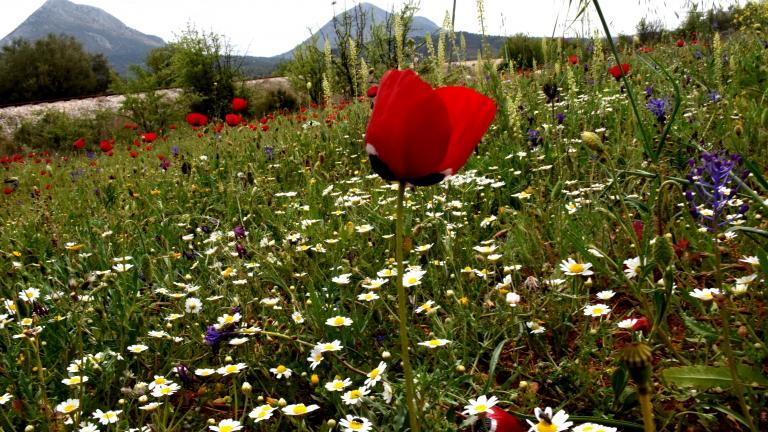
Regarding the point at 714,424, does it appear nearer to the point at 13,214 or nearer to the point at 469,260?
the point at 469,260

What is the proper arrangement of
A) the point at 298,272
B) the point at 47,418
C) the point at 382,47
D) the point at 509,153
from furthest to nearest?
the point at 382,47 < the point at 509,153 < the point at 298,272 < the point at 47,418

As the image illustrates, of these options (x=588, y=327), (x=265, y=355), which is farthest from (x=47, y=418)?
(x=588, y=327)

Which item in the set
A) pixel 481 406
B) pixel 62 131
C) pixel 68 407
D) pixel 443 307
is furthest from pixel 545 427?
pixel 62 131

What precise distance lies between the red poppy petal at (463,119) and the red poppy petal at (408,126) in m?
0.02

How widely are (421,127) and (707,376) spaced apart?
80cm

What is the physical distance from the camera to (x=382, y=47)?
849 centimetres

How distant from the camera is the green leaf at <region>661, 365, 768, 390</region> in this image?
109cm

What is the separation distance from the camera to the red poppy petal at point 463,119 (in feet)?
2.77

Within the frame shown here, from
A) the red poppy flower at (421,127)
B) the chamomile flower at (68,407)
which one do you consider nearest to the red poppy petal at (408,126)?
the red poppy flower at (421,127)

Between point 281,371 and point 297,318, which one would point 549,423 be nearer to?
point 281,371

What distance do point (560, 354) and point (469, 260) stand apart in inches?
24.9

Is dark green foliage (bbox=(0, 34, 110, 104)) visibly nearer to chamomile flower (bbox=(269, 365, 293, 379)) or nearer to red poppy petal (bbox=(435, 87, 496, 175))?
chamomile flower (bbox=(269, 365, 293, 379))

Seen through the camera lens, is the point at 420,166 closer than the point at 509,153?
Yes

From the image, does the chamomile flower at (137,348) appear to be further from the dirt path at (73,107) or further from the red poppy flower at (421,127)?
the dirt path at (73,107)
